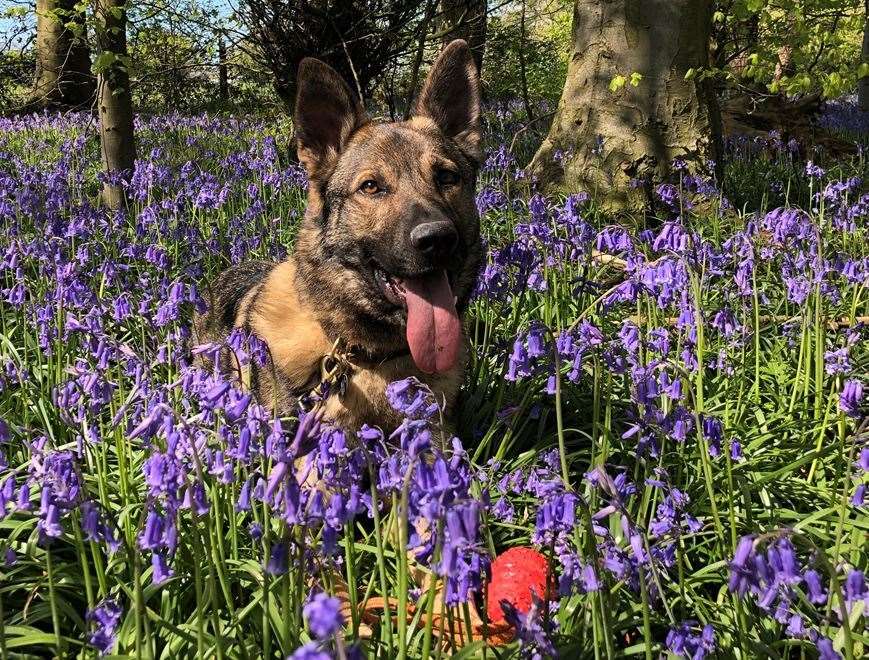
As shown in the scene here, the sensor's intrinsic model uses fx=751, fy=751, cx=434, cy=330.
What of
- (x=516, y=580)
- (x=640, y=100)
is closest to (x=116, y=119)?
(x=640, y=100)

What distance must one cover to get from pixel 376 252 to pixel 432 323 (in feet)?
1.39

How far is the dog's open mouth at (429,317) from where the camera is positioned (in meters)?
3.29

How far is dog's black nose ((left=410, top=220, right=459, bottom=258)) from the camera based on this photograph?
3218mm

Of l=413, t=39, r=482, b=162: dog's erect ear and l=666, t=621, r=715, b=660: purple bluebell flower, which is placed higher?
l=413, t=39, r=482, b=162: dog's erect ear

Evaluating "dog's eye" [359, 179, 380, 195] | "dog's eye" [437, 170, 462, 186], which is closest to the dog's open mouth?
"dog's eye" [359, 179, 380, 195]

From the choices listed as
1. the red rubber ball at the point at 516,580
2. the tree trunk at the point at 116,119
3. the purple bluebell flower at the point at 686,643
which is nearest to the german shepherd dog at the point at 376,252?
the red rubber ball at the point at 516,580

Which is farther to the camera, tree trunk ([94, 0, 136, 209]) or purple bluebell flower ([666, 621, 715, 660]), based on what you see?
tree trunk ([94, 0, 136, 209])

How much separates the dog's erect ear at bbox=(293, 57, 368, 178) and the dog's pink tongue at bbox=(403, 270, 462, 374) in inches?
38.2

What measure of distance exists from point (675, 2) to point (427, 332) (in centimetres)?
509

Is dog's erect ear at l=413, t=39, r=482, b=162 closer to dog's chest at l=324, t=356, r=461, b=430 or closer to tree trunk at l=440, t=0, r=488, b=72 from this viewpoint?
dog's chest at l=324, t=356, r=461, b=430

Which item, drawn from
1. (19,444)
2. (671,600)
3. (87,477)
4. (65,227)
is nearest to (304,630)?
(671,600)

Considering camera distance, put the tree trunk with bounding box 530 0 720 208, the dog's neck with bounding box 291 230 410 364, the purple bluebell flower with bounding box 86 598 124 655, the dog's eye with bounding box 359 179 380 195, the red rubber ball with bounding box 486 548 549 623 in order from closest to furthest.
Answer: the purple bluebell flower with bounding box 86 598 124 655, the red rubber ball with bounding box 486 548 549 623, the dog's neck with bounding box 291 230 410 364, the dog's eye with bounding box 359 179 380 195, the tree trunk with bounding box 530 0 720 208

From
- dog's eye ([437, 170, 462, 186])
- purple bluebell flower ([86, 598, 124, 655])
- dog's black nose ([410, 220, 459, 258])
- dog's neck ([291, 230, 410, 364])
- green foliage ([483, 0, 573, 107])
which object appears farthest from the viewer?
green foliage ([483, 0, 573, 107])

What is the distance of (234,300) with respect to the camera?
4.39 m
